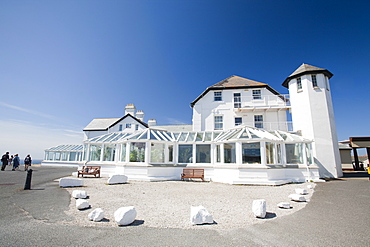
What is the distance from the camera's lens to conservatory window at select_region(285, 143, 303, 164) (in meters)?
13.4

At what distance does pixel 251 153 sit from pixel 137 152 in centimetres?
810

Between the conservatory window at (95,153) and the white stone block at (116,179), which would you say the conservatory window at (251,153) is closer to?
the white stone block at (116,179)

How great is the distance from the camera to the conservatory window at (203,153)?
45.5 feet

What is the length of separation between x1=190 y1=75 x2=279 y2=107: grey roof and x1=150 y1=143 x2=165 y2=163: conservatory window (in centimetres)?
908

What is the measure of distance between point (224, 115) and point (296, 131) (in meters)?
6.80

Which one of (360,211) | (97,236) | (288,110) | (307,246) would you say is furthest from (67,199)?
(288,110)

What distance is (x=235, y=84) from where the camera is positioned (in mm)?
20781

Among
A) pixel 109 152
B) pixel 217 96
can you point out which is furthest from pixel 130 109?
pixel 217 96

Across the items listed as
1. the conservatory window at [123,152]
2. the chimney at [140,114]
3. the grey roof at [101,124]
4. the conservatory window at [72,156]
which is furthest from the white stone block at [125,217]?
the chimney at [140,114]

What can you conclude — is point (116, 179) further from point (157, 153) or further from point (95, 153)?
point (95, 153)

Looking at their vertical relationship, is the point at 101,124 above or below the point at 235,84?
below

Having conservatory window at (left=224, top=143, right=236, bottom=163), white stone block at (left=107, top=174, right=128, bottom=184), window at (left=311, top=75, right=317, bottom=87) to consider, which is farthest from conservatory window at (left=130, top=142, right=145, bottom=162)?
window at (left=311, top=75, right=317, bottom=87)

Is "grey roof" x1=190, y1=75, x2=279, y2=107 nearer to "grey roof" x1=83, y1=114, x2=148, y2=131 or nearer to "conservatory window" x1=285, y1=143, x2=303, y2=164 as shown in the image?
"conservatory window" x1=285, y1=143, x2=303, y2=164

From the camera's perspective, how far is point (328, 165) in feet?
46.8
